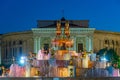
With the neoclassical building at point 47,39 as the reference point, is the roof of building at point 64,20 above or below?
above

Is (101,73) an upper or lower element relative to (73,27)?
lower

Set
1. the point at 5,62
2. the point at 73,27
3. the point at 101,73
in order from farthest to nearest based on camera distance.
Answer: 1. the point at 5,62
2. the point at 73,27
3. the point at 101,73

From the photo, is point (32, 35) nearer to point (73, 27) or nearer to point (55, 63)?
point (73, 27)

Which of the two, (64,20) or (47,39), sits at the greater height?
(64,20)

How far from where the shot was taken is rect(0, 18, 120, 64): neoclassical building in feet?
295

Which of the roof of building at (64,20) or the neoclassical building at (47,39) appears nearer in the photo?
the neoclassical building at (47,39)

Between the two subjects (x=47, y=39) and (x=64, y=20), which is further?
(x=64, y=20)

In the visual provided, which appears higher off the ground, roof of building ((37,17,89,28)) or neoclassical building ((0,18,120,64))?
roof of building ((37,17,89,28))

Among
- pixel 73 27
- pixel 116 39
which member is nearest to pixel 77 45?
pixel 73 27

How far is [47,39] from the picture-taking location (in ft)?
298

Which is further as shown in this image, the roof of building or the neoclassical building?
the roof of building

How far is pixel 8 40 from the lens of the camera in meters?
97.6

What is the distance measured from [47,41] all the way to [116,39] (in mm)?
14398

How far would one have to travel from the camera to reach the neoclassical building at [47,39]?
89875 millimetres
